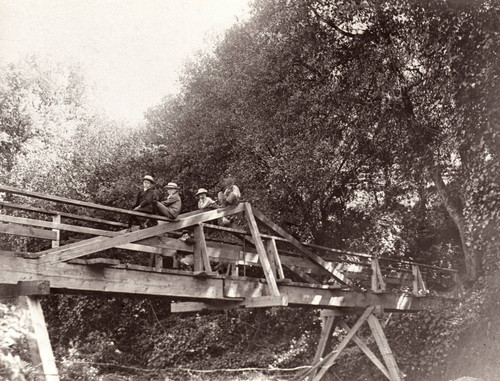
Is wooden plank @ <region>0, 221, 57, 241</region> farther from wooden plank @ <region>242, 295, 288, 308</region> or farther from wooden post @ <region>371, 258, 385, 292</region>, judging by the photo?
wooden post @ <region>371, 258, 385, 292</region>

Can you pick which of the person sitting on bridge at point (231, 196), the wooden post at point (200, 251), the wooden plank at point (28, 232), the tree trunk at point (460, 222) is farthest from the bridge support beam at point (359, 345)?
the wooden plank at point (28, 232)

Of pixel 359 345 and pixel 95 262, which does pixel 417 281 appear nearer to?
pixel 359 345

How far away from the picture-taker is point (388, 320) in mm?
17359

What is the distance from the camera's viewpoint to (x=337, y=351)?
12.9m

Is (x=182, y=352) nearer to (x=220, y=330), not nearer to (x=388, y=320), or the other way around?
(x=220, y=330)

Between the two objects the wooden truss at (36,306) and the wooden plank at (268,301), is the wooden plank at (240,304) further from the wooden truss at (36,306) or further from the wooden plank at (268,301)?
the wooden truss at (36,306)

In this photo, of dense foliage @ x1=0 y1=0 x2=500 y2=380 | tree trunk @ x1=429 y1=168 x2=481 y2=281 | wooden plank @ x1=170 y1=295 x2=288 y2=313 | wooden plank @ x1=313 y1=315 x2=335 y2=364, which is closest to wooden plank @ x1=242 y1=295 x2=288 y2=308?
wooden plank @ x1=170 y1=295 x2=288 y2=313

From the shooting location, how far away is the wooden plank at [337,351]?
1297cm

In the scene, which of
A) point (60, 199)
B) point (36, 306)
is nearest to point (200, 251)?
point (60, 199)

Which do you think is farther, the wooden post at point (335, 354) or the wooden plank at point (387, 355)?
the wooden post at point (335, 354)

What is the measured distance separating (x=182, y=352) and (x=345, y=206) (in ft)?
26.8

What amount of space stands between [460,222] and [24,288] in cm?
1266

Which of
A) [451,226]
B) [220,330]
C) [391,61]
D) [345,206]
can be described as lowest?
[220,330]

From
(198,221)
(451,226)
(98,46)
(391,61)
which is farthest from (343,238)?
(98,46)
